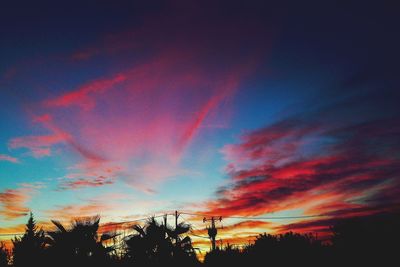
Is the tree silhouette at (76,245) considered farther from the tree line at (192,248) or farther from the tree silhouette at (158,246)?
the tree silhouette at (158,246)

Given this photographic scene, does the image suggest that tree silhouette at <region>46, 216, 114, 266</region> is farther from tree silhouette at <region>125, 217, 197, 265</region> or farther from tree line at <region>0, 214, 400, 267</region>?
tree silhouette at <region>125, 217, 197, 265</region>

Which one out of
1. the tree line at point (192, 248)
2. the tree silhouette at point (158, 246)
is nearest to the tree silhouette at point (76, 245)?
the tree line at point (192, 248)

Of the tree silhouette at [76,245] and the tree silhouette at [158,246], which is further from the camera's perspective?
the tree silhouette at [158,246]

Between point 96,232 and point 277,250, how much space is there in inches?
472

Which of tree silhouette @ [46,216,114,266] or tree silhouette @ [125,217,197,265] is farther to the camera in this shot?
tree silhouette @ [125,217,197,265]

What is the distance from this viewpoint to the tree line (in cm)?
1764

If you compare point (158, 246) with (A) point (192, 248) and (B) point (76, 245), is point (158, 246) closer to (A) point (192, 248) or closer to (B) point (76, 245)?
(A) point (192, 248)

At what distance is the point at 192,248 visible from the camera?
81.1 feet

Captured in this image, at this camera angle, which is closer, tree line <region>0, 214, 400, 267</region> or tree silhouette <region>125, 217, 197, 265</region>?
tree line <region>0, 214, 400, 267</region>

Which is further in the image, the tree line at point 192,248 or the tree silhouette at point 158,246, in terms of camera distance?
the tree silhouette at point 158,246

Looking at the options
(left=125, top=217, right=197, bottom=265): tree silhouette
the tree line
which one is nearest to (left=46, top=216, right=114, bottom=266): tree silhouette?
the tree line

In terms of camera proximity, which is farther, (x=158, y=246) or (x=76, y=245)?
(x=158, y=246)

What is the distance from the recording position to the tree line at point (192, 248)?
1764 cm

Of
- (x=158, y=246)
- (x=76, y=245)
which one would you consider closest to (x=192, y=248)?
(x=158, y=246)
